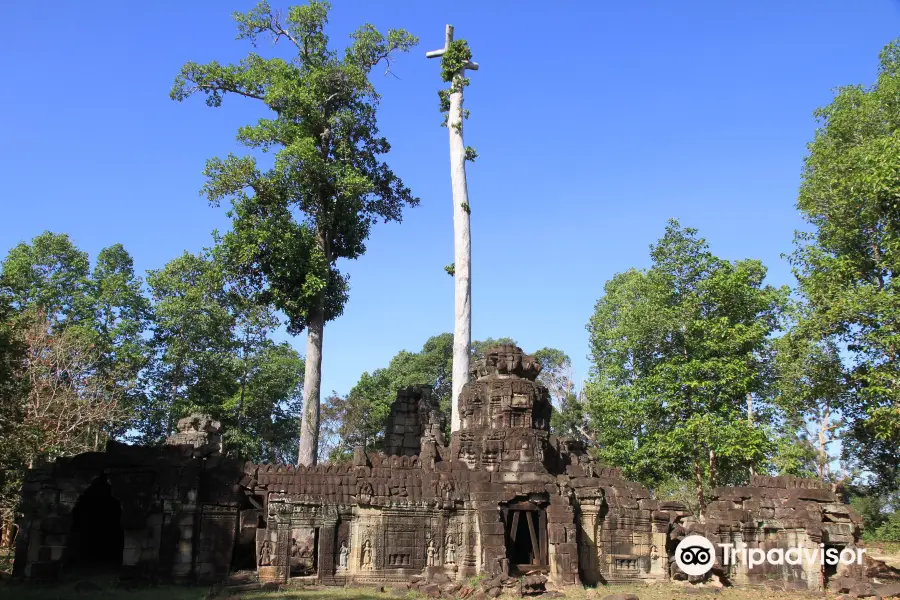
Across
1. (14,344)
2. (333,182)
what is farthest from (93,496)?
(333,182)

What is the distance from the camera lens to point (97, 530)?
1597cm

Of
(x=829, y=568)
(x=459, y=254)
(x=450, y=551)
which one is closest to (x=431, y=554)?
(x=450, y=551)

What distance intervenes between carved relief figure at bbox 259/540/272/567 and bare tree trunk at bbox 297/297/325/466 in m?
4.08

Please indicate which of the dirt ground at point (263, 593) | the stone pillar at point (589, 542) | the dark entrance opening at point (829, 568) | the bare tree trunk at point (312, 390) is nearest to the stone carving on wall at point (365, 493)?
the dirt ground at point (263, 593)

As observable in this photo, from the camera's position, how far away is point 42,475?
13.5 meters

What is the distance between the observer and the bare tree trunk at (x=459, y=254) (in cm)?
1830

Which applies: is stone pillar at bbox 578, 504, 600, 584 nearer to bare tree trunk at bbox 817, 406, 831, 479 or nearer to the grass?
the grass

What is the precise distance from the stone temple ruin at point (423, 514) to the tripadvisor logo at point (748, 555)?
0.17 meters

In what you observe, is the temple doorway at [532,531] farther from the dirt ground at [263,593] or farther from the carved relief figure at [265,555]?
the carved relief figure at [265,555]

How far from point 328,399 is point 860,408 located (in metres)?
30.2

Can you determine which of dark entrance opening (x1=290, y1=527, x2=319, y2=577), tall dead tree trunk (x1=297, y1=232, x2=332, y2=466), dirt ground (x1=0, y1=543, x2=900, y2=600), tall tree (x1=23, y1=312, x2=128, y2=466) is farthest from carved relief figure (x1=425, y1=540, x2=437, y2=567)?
tall tree (x1=23, y1=312, x2=128, y2=466)

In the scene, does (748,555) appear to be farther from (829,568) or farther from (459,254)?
(459,254)

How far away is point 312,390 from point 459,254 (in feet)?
18.6

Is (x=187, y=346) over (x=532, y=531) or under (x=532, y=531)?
over
